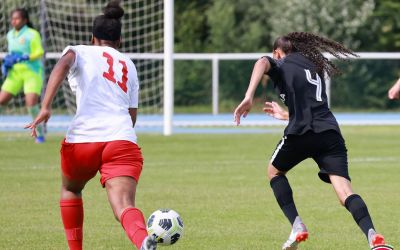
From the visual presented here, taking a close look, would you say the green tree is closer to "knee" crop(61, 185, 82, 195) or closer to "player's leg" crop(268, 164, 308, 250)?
"player's leg" crop(268, 164, 308, 250)

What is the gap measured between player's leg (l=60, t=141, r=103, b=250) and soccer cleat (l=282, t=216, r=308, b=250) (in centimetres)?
153

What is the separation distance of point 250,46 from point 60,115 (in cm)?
1396

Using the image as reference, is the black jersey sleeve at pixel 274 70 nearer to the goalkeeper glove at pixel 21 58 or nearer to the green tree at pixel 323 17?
the goalkeeper glove at pixel 21 58

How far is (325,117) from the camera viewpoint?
Answer: 7.66 m

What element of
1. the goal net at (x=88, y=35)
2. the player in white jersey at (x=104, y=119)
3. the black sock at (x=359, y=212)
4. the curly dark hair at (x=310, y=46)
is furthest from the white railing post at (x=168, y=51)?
the player in white jersey at (x=104, y=119)

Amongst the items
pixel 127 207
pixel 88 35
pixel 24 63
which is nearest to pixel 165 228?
pixel 127 207

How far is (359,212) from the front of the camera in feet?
24.3

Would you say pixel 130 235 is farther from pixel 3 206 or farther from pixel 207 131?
pixel 207 131

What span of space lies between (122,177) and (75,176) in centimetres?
44

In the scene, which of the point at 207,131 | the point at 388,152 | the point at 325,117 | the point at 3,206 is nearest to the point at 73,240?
the point at 325,117

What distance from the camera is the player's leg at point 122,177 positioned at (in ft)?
22.1

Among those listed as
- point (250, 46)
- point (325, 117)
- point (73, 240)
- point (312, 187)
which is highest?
point (325, 117)

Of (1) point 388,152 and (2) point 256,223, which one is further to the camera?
(1) point 388,152

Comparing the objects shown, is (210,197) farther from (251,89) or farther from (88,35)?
(88,35)
